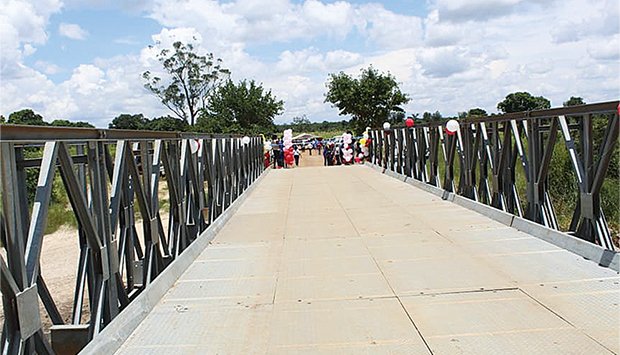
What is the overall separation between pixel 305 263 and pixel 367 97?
3977 cm

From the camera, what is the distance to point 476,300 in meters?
4.62

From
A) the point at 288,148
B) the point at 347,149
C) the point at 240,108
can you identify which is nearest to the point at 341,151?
the point at 347,149

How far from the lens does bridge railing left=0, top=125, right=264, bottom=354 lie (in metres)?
3.15

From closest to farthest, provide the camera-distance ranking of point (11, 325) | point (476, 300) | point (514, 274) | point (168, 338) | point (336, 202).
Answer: point (11, 325) < point (168, 338) < point (476, 300) < point (514, 274) < point (336, 202)

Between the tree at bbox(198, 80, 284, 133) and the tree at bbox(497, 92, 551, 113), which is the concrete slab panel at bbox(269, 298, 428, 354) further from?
the tree at bbox(497, 92, 551, 113)

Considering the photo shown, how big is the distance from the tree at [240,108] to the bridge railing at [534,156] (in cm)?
4207

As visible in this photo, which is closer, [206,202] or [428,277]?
[428,277]

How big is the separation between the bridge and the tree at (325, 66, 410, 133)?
36.2 meters

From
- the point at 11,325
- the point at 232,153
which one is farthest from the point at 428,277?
the point at 232,153

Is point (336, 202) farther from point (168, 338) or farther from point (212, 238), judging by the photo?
point (168, 338)

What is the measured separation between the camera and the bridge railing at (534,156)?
5.92 metres

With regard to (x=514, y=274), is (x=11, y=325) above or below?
above

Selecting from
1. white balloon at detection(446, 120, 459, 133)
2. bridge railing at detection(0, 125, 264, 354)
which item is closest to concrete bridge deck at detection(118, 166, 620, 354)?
bridge railing at detection(0, 125, 264, 354)

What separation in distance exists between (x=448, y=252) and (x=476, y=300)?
1.73 m
